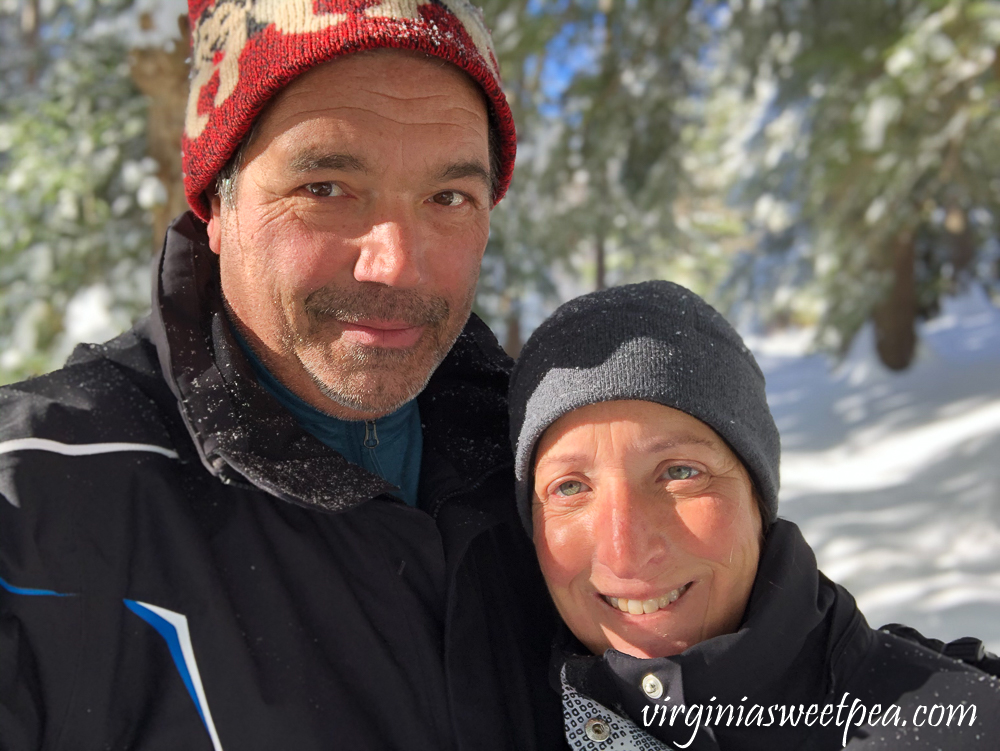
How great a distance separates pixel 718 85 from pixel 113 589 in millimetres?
9434

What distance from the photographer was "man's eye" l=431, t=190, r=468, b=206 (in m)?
1.85

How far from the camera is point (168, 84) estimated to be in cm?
407

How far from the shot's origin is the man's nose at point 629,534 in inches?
65.9

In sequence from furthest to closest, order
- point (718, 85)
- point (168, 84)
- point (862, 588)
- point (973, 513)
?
point (718, 85) < point (973, 513) < point (862, 588) < point (168, 84)

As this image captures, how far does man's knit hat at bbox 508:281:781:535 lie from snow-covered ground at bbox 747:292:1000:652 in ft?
12.7

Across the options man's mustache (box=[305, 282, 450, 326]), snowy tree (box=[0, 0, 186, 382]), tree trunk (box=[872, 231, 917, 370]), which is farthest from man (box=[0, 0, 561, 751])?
tree trunk (box=[872, 231, 917, 370])

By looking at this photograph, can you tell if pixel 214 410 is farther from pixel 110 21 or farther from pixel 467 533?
pixel 110 21

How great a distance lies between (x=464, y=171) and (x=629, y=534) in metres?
0.84

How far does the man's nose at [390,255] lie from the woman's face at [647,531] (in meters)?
0.45

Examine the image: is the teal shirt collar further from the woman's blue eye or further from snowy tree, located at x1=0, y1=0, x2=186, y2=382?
snowy tree, located at x1=0, y1=0, x2=186, y2=382

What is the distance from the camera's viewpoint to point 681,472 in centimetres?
175

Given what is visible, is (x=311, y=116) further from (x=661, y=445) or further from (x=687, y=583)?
(x=687, y=583)

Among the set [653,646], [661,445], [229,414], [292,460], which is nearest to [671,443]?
[661,445]


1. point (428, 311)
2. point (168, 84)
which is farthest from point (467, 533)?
point (168, 84)
